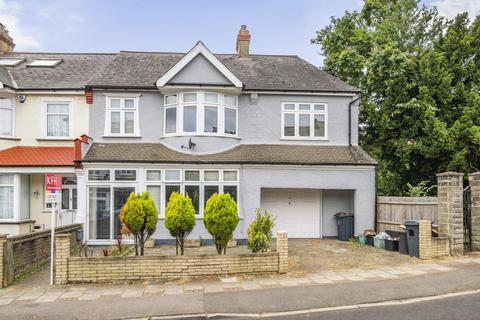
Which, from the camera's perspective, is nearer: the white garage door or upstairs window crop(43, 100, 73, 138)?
the white garage door

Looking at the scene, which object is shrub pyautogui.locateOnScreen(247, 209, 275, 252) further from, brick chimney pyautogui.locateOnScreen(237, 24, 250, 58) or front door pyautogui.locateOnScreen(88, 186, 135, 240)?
brick chimney pyautogui.locateOnScreen(237, 24, 250, 58)

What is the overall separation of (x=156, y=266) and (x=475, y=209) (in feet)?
34.1

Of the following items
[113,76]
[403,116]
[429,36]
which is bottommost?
[403,116]

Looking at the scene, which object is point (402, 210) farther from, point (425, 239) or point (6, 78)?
point (6, 78)

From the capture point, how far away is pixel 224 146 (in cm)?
1725

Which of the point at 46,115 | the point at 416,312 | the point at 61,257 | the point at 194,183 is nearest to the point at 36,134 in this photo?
the point at 46,115

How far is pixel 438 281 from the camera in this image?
10.1 metres

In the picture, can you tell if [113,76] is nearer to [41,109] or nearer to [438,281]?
[41,109]

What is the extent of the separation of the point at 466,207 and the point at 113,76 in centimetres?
1471

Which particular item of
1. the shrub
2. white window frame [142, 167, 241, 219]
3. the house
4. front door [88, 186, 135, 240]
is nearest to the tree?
white window frame [142, 167, 241, 219]

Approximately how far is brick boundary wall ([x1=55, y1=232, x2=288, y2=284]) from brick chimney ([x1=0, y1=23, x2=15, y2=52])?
1696 cm

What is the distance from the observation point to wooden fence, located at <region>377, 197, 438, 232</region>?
1466 cm

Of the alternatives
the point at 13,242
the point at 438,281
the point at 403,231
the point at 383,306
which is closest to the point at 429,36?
the point at 403,231

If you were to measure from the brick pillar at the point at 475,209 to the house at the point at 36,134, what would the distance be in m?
14.8
